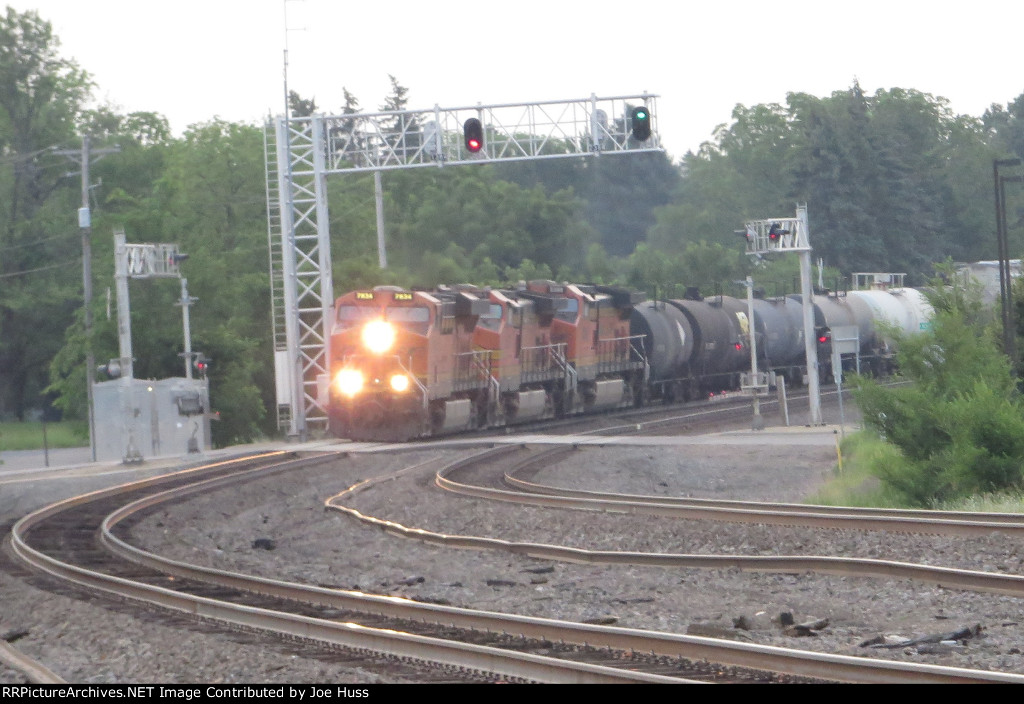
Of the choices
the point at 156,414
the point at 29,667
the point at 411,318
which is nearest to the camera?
the point at 29,667

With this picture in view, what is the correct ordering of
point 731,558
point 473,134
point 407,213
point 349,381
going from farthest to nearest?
point 407,213, point 349,381, point 473,134, point 731,558

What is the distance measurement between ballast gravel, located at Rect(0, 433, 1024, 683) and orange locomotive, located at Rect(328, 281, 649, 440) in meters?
8.32

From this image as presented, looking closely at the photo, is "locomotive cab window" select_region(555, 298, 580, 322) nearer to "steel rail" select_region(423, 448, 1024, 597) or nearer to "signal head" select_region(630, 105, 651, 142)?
"signal head" select_region(630, 105, 651, 142)

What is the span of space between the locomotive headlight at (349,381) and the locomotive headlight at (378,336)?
76 centimetres

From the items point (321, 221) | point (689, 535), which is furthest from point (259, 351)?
point (689, 535)

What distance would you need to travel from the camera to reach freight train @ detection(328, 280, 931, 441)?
1162 inches

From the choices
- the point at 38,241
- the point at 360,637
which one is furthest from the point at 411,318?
the point at 38,241

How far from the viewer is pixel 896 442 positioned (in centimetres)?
2017

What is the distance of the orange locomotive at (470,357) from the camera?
2934 cm

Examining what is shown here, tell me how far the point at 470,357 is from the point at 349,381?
3.10 meters

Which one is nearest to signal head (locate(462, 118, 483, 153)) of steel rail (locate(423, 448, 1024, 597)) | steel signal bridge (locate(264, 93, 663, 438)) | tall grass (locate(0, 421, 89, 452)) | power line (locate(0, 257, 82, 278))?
steel signal bridge (locate(264, 93, 663, 438))

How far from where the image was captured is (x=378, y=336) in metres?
29.6

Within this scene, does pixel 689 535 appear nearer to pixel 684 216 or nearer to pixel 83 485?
pixel 83 485

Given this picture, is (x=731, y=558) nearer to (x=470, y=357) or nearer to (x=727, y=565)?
(x=727, y=565)
